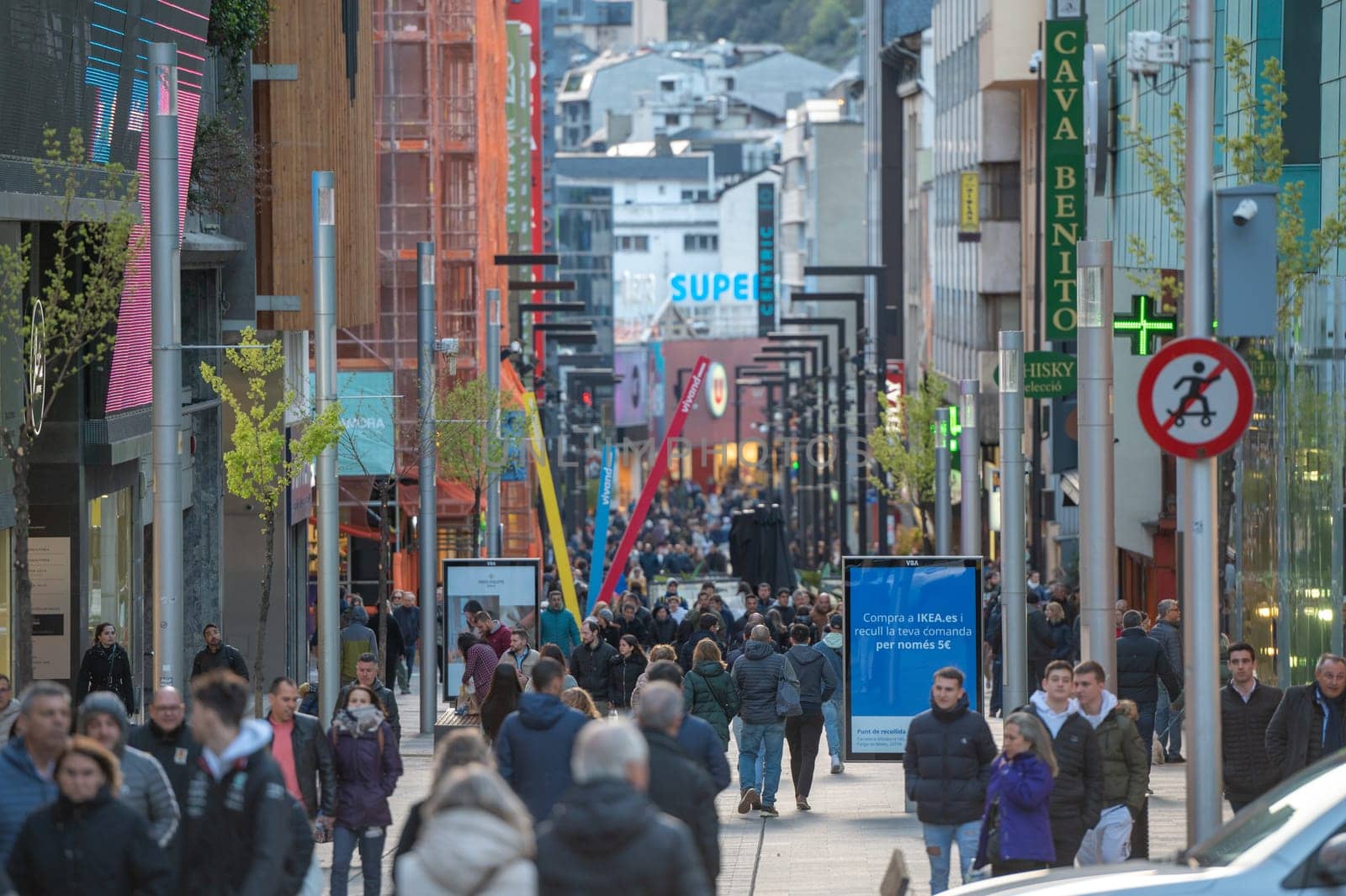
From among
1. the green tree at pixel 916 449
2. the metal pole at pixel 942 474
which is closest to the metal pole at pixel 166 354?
the metal pole at pixel 942 474

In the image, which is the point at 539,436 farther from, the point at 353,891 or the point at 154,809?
the point at 154,809

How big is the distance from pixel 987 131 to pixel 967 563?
4473 cm

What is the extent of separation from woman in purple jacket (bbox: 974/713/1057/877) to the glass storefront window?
52.4 feet

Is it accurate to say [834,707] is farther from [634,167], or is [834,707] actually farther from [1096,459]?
[634,167]

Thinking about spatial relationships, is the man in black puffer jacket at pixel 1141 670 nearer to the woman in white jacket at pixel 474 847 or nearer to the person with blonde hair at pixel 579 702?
the person with blonde hair at pixel 579 702

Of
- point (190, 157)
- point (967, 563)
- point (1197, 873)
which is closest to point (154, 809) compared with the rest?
point (1197, 873)

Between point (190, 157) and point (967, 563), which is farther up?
point (190, 157)

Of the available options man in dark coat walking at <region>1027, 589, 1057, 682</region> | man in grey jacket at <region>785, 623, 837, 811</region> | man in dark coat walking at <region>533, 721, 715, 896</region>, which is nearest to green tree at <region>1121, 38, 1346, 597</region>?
man in dark coat walking at <region>1027, 589, 1057, 682</region>

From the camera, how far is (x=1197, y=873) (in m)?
9.15

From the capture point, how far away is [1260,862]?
9.00 m

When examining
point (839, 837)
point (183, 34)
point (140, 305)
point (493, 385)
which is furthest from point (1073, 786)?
point (493, 385)

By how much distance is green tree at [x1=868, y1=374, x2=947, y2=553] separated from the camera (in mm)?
Result: 60750

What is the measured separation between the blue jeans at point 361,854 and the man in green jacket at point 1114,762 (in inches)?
151

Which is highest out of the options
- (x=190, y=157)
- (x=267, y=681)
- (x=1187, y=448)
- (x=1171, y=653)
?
(x=190, y=157)
